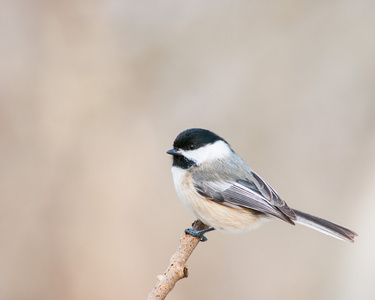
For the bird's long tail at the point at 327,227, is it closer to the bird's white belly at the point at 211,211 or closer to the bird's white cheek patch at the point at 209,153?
the bird's white belly at the point at 211,211

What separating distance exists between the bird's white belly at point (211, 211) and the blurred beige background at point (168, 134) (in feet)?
5.01

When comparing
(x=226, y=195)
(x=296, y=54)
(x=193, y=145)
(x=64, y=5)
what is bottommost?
(x=226, y=195)

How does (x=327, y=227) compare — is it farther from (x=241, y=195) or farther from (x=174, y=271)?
(x=174, y=271)

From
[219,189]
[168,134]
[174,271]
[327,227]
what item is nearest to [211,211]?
[219,189]

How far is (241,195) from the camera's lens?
8.11 feet

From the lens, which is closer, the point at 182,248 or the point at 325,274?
the point at 182,248

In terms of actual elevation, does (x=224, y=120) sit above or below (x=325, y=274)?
above

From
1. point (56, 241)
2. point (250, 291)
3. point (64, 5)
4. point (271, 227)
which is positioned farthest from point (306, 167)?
point (64, 5)

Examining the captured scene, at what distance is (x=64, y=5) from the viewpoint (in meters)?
4.52

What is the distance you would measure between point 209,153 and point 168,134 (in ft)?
6.18

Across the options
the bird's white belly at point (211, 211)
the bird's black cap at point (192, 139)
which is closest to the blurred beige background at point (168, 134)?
the bird's white belly at point (211, 211)

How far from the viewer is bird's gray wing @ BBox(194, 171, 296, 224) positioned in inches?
96.3

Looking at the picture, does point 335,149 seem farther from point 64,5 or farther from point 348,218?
point 64,5

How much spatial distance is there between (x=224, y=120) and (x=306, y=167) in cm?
96
